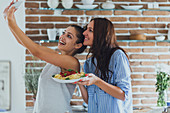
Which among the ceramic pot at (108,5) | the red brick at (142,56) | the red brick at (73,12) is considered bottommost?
the red brick at (142,56)

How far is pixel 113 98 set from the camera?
1.84 metres

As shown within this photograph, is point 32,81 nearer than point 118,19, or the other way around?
point 32,81

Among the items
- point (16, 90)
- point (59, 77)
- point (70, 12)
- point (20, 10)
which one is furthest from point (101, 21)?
point (16, 90)

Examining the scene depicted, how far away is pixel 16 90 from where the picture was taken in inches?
128

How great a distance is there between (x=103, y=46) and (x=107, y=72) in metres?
0.20

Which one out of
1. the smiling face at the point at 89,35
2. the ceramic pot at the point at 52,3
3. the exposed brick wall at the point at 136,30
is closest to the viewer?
the smiling face at the point at 89,35

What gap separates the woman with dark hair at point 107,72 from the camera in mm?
1802

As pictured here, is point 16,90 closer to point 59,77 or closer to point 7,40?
point 7,40

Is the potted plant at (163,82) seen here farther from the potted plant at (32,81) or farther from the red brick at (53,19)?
the potted plant at (32,81)

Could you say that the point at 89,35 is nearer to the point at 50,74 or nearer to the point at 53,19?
the point at 50,74

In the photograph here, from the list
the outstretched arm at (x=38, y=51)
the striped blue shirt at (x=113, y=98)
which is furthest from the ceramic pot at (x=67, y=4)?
the striped blue shirt at (x=113, y=98)

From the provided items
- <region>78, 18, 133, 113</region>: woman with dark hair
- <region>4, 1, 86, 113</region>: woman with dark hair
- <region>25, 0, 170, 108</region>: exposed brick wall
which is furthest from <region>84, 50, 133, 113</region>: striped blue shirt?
<region>25, 0, 170, 108</region>: exposed brick wall

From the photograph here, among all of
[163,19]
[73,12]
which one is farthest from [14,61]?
[163,19]

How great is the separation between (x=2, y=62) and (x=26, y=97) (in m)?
0.57
